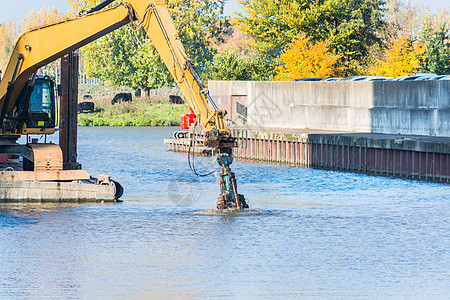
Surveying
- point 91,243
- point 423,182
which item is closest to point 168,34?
point 91,243

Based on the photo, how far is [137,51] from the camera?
9531 cm

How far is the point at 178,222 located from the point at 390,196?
10.2m

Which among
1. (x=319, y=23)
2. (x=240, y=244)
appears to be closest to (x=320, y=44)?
(x=319, y=23)

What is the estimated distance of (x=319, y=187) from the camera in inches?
1431

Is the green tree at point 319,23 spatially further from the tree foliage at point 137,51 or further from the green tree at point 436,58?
the tree foliage at point 137,51

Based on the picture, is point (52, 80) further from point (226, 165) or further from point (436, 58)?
point (436, 58)

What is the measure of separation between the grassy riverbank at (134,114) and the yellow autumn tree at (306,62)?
22.2m

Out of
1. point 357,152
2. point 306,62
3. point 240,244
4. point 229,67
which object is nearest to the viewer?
point 240,244

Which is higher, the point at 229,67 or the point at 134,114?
the point at 229,67

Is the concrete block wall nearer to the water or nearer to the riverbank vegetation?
the water

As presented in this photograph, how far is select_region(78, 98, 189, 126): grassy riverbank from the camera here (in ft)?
291

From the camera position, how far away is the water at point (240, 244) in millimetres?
16953

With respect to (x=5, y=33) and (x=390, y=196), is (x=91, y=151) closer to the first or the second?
(x=390, y=196)

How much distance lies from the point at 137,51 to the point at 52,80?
64.8 meters
